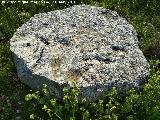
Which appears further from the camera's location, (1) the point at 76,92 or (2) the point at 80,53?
(2) the point at 80,53

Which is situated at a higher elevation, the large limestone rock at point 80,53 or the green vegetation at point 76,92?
the large limestone rock at point 80,53

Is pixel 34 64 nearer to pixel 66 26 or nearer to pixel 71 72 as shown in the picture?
pixel 71 72

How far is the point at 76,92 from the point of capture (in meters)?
8.61

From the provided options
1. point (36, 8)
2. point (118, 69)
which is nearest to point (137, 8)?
point (36, 8)

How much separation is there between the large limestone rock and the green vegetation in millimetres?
304

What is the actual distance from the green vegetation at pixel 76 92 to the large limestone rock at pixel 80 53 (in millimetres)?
304

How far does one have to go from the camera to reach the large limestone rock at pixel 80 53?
921 cm

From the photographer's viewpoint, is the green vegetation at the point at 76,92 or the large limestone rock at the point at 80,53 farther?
the large limestone rock at the point at 80,53

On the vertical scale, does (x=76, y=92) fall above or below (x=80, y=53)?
below

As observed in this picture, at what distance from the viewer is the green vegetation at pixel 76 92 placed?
8.83m

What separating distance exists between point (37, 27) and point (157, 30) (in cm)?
349

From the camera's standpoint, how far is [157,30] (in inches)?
476

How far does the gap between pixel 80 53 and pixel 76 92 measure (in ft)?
Answer: 4.46

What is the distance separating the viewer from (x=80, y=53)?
973 cm
